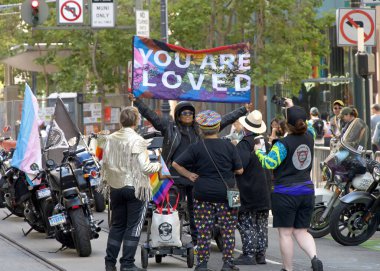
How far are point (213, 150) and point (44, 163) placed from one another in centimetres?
395

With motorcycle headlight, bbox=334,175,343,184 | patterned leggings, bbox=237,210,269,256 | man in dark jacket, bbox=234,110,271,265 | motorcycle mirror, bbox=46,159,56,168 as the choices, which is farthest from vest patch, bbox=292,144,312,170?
motorcycle headlight, bbox=334,175,343,184

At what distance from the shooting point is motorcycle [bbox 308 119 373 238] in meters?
15.8

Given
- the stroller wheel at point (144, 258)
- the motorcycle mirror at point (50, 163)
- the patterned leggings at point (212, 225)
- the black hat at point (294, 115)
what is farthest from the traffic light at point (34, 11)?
the black hat at point (294, 115)

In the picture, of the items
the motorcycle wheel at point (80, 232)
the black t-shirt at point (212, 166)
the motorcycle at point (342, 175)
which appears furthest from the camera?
the motorcycle at point (342, 175)

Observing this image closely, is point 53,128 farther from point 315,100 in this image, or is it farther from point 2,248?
point 315,100

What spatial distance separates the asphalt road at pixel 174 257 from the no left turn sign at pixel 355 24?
4.91m

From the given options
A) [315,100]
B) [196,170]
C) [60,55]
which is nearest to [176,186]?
[196,170]

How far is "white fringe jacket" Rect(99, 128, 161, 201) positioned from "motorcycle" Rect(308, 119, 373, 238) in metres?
4.35

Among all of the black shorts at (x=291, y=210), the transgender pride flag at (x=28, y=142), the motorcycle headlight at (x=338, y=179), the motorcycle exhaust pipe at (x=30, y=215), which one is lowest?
the motorcycle exhaust pipe at (x=30, y=215)

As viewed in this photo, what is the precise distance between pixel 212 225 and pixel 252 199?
156 cm

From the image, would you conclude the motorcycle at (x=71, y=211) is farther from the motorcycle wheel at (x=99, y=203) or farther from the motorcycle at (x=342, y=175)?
the motorcycle wheel at (x=99, y=203)

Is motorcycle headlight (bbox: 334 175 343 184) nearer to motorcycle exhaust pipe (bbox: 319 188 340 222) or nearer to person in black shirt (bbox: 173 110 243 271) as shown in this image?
motorcycle exhaust pipe (bbox: 319 188 340 222)

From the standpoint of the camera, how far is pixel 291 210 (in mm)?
11703

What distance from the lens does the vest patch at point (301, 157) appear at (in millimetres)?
11758
